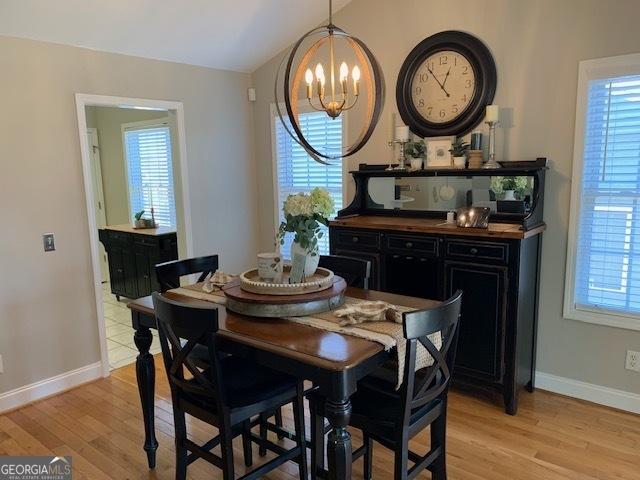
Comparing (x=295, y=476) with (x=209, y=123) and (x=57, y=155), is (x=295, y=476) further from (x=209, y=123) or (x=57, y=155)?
(x=209, y=123)

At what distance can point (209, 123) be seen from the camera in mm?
4156

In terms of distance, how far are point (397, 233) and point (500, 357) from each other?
102cm

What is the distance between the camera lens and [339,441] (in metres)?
1.71

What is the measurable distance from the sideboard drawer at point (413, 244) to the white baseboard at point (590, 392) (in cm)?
116

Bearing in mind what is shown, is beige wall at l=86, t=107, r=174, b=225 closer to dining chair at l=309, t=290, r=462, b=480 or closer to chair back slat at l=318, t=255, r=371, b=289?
chair back slat at l=318, t=255, r=371, b=289

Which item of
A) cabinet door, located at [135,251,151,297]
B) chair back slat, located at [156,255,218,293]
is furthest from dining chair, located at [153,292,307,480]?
cabinet door, located at [135,251,151,297]

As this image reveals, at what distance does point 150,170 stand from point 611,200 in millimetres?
4710

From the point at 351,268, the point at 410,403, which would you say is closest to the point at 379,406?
the point at 410,403

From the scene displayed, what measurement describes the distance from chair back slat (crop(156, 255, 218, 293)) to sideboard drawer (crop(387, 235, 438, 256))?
3.95 ft

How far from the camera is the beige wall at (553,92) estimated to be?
110 inches

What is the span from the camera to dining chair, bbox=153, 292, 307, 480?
1861 millimetres

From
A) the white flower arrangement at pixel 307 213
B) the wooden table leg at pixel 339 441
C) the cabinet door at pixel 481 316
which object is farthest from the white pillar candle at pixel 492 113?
the wooden table leg at pixel 339 441

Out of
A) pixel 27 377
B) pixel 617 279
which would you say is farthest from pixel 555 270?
pixel 27 377

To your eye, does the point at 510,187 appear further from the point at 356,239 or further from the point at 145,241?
the point at 145,241
